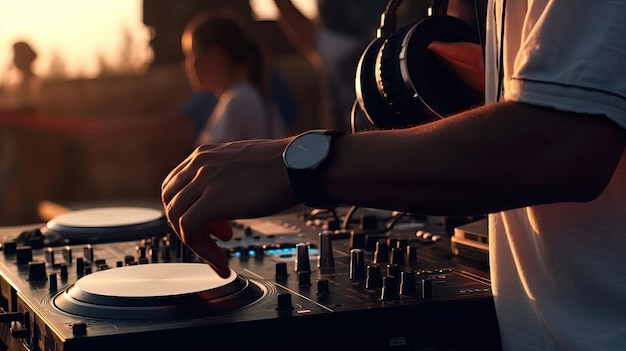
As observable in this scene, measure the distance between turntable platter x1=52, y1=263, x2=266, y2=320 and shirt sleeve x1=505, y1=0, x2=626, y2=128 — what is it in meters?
0.50

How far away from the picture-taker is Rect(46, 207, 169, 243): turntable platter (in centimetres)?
205

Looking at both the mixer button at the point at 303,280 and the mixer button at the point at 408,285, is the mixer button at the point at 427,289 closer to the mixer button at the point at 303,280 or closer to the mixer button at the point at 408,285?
the mixer button at the point at 408,285

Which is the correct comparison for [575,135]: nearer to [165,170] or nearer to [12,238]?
[12,238]

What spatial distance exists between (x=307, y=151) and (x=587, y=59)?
33cm

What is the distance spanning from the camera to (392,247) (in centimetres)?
172

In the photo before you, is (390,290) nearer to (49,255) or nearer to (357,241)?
(357,241)

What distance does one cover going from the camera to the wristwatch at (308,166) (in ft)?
3.92

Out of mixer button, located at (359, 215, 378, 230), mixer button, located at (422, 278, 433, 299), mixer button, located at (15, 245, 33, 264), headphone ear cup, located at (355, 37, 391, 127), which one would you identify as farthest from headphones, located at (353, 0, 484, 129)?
mixer button, located at (15, 245, 33, 264)

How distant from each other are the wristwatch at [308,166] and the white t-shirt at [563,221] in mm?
219

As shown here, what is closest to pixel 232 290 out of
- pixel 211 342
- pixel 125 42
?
pixel 211 342

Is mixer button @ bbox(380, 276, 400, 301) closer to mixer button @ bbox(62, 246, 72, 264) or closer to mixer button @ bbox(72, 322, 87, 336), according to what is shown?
mixer button @ bbox(72, 322, 87, 336)

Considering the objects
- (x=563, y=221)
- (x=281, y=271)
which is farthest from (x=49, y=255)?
(x=563, y=221)

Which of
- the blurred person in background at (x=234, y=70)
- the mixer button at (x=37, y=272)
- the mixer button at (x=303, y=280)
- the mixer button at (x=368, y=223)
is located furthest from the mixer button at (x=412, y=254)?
the blurred person in background at (x=234, y=70)

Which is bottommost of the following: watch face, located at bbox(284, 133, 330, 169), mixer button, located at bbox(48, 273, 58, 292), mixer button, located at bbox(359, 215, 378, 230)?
mixer button, located at bbox(359, 215, 378, 230)
